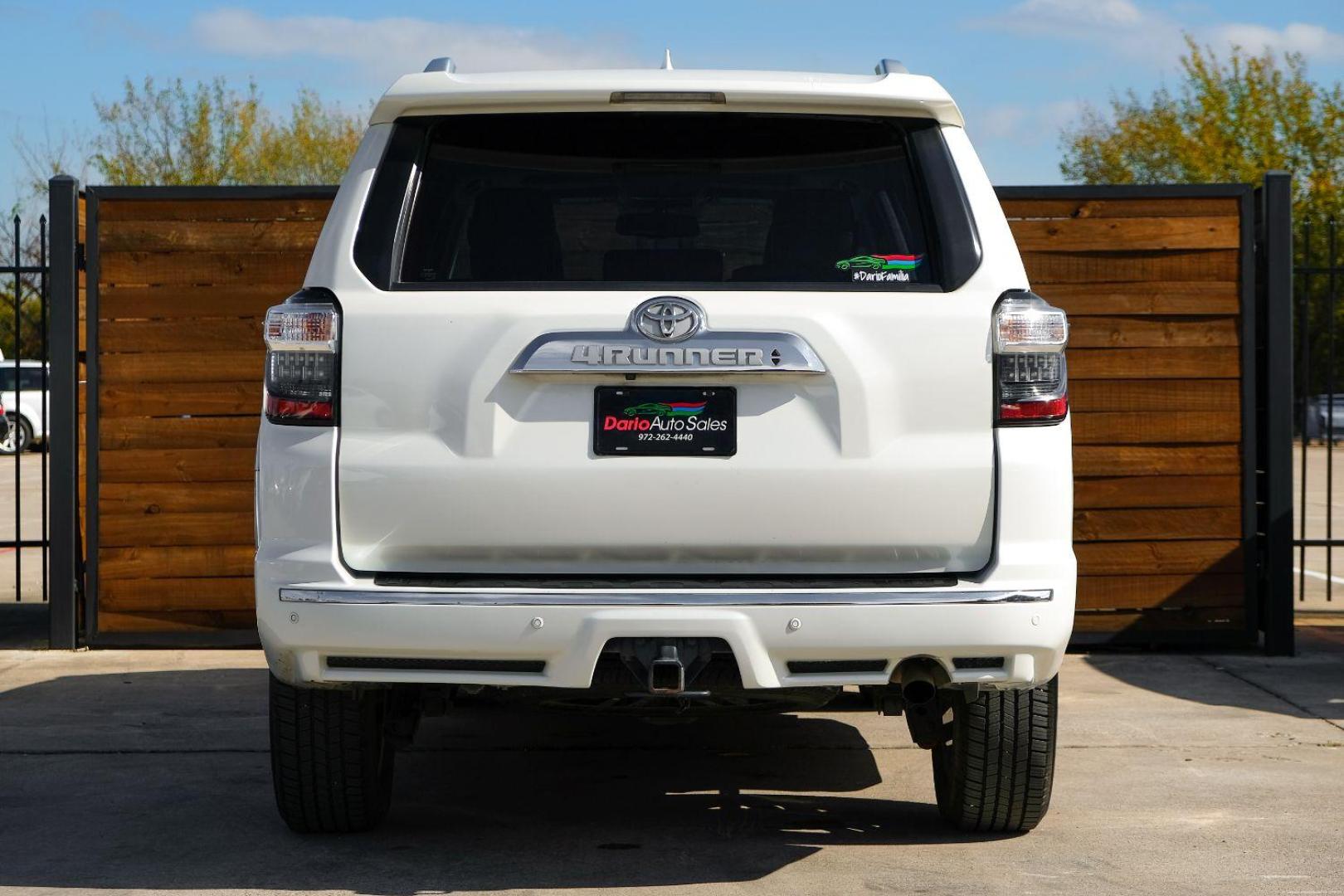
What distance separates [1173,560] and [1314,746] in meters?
2.10

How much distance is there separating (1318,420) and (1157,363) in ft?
35.4

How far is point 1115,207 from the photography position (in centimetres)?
773

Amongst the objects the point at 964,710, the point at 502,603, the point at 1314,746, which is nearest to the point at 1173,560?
the point at 1314,746

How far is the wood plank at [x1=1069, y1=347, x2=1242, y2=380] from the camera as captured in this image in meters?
7.75

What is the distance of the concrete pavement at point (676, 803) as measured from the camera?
13.7 feet

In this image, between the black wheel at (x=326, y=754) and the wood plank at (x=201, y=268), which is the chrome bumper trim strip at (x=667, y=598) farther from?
the wood plank at (x=201, y=268)

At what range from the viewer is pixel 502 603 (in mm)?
3686

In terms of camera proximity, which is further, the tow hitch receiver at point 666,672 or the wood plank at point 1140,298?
the wood plank at point 1140,298

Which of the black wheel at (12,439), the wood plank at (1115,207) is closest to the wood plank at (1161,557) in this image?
the wood plank at (1115,207)

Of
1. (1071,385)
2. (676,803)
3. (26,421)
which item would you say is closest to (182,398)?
(676,803)

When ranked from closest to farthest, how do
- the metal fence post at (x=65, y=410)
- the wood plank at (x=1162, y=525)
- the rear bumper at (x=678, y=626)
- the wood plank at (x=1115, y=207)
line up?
the rear bumper at (x=678, y=626) → the metal fence post at (x=65, y=410) → the wood plank at (x=1115, y=207) → the wood plank at (x=1162, y=525)

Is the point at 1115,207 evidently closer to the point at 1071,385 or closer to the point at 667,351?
the point at 1071,385

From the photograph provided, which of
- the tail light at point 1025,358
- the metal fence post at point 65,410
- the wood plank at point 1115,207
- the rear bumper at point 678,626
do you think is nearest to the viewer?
the rear bumper at point 678,626

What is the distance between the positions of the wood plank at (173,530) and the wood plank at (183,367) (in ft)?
2.11
